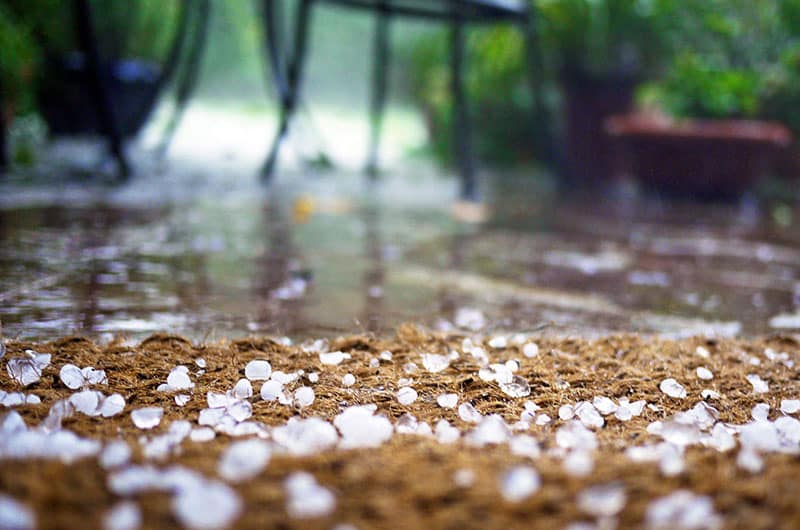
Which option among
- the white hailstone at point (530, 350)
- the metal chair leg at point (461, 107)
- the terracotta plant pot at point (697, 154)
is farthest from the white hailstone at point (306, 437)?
the terracotta plant pot at point (697, 154)

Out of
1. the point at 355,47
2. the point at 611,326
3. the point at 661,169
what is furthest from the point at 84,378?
the point at 355,47

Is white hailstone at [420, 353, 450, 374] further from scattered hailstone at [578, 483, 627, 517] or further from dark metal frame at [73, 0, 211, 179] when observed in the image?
dark metal frame at [73, 0, 211, 179]

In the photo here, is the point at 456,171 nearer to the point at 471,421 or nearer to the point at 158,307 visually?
the point at 158,307

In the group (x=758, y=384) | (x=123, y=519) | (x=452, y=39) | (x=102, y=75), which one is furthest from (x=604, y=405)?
(x=102, y=75)

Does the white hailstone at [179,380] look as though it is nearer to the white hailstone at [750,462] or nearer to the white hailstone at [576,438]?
the white hailstone at [576,438]

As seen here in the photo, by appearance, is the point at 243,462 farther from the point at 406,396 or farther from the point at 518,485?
the point at 406,396

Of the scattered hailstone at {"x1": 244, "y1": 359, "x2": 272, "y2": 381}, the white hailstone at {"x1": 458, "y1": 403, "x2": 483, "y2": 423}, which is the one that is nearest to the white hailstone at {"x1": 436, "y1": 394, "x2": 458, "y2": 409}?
the white hailstone at {"x1": 458, "y1": 403, "x2": 483, "y2": 423}

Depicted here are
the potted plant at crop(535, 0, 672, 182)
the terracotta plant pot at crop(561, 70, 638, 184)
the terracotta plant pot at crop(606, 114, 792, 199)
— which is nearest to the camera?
the terracotta plant pot at crop(606, 114, 792, 199)
